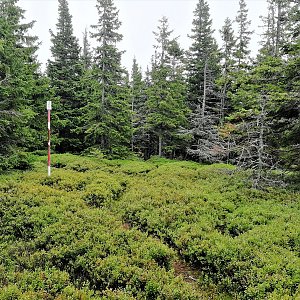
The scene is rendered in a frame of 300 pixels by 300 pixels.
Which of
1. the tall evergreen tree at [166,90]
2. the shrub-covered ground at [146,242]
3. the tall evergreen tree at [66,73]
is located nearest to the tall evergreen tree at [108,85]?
the tall evergreen tree at [166,90]

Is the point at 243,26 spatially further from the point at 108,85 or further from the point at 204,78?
the point at 108,85

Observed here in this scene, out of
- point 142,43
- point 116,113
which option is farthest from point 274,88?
point 142,43

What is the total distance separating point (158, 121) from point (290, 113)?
45.8ft

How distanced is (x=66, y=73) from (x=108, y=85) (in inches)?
234

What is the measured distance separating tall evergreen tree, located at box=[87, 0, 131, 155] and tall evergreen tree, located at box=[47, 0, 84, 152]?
3663mm

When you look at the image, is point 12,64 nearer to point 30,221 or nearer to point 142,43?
point 30,221

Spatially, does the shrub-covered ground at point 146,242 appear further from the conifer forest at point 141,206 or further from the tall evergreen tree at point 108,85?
the tall evergreen tree at point 108,85

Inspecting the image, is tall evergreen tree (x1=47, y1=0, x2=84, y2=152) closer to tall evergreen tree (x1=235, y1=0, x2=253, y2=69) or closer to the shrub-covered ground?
the shrub-covered ground

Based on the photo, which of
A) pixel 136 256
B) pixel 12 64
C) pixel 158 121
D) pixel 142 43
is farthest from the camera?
pixel 142 43

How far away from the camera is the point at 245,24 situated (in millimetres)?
27844

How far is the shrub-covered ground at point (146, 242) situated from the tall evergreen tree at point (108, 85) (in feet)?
34.4

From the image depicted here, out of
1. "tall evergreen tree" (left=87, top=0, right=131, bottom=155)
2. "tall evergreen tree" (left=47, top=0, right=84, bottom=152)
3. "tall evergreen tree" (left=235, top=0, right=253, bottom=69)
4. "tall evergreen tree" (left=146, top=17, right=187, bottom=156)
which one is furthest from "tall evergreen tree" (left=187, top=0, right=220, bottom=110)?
"tall evergreen tree" (left=47, top=0, right=84, bottom=152)

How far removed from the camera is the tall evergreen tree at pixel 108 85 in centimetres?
2091

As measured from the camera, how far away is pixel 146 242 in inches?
262
